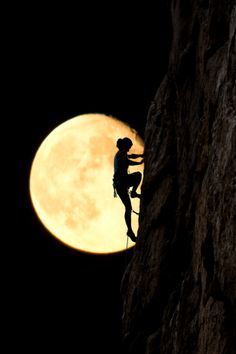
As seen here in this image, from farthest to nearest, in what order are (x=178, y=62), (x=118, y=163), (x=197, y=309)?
(x=118, y=163) < (x=178, y=62) < (x=197, y=309)

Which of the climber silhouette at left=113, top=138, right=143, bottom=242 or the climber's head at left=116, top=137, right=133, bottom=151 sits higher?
the climber's head at left=116, top=137, right=133, bottom=151

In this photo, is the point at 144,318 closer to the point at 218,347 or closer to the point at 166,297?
the point at 166,297

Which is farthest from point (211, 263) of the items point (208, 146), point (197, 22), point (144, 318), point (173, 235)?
point (197, 22)

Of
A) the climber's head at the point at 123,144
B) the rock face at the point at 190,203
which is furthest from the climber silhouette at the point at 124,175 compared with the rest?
the rock face at the point at 190,203

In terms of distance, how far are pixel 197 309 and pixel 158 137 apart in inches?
277

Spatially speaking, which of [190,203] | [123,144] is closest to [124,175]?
[123,144]

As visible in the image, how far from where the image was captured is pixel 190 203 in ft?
48.8

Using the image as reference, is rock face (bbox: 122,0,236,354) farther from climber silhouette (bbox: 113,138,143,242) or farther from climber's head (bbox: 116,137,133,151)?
climber silhouette (bbox: 113,138,143,242)

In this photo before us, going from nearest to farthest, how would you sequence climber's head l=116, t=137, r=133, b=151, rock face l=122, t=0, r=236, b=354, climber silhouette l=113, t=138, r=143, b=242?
rock face l=122, t=0, r=236, b=354, climber's head l=116, t=137, r=133, b=151, climber silhouette l=113, t=138, r=143, b=242

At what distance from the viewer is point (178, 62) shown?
17219 millimetres

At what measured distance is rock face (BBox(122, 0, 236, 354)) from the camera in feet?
34.2

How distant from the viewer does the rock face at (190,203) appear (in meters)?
10.4

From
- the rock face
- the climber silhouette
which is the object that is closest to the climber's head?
the climber silhouette

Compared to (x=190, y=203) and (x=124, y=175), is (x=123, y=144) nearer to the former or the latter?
(x=124, y=175)
